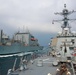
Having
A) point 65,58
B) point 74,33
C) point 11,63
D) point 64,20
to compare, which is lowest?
point 11,63

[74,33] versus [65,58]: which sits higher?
[74,33]

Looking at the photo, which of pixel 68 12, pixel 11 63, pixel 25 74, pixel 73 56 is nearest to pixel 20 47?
pixel 11 63

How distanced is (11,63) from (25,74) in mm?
18017

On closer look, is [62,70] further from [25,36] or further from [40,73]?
[25,36]

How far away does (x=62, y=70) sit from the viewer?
1218 cm

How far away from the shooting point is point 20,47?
45.4 meters

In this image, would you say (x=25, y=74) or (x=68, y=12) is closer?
(x=25, y=74)

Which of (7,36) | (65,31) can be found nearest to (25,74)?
(65,31)

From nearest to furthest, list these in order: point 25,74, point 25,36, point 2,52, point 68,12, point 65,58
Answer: point 25,74
point 65,58
point 68,12
point 2,52
point 25,36

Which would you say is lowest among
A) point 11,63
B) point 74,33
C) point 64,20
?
point 11,63

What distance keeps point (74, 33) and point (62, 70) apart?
47.0 ft

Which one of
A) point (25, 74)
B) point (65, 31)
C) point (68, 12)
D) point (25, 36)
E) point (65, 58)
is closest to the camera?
point (25, 74)

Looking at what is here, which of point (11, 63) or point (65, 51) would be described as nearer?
point (65, 51)

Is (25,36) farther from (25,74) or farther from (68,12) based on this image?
(25,74)
